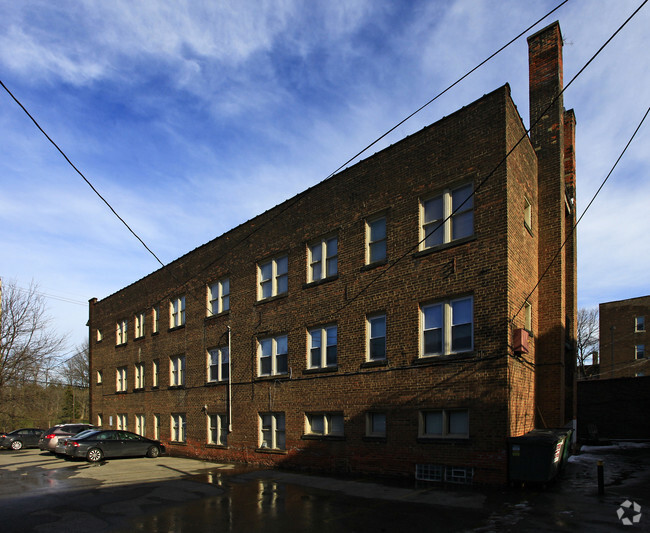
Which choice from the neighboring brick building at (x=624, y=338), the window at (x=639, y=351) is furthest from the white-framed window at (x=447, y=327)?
the window at (x=639, y=351)

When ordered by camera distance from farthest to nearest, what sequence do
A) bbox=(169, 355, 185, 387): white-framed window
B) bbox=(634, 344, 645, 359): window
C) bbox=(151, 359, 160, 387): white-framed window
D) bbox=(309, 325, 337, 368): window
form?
bbox=(634, 344, 645, 359): window → bbox=(151, 359, 160, 387): white-framed window → bbox=(169, 355, 185, 387): white-framed window → bbox=(309, 325, 337, 368): window

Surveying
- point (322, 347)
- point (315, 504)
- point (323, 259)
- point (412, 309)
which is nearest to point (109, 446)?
point (322, 347)

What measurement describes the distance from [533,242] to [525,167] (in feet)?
7.33

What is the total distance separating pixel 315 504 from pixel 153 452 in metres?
15.0

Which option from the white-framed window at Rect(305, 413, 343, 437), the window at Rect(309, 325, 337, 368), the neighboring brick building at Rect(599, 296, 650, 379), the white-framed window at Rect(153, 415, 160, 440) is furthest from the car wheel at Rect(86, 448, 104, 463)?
the neighboring brick building at Rect(599, 296, 650, 379)

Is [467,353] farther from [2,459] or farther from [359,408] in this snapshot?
[2,459]

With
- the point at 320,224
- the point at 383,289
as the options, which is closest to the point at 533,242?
the point at 383,289

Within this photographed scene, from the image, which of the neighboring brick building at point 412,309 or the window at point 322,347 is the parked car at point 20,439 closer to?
the neighboring brick building at point 412,309

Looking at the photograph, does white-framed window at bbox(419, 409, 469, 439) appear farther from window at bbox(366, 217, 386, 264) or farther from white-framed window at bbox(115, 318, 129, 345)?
white-framed window at bbox(115, 318, 129, 345)

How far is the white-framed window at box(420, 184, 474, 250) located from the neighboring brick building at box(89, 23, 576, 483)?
0.04 m

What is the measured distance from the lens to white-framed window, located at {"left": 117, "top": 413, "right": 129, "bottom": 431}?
31562 mm

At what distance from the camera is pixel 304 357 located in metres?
18.2

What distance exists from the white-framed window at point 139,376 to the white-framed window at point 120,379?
6.73ft

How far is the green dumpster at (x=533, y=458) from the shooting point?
457 inches
